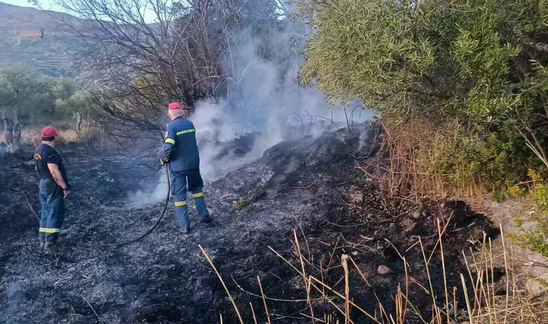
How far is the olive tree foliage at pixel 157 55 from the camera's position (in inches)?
387

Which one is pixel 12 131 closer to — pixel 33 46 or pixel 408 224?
pixel 408 224

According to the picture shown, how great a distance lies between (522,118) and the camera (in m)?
4.34

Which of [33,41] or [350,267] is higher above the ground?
[33,41]

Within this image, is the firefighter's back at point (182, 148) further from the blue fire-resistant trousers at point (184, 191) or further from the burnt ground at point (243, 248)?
the burnt ground at point (243, 248)

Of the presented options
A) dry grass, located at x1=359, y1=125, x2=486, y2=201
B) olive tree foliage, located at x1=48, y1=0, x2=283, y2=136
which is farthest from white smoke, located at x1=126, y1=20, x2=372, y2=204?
dry grass, located at x1=359, y1=125, x2=486, y2=201

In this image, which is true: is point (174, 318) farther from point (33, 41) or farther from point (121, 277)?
point (33, 41)

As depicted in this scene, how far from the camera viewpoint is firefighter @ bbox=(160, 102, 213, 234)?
6219mm

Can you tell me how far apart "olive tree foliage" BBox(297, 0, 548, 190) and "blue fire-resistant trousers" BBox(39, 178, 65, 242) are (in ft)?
12.3

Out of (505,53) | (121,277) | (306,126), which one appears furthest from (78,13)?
(505,53)

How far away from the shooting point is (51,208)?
Result: 6059 mm

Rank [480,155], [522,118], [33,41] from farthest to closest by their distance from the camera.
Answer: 1. [33,41]
2. [480,155]
3. [522,118]

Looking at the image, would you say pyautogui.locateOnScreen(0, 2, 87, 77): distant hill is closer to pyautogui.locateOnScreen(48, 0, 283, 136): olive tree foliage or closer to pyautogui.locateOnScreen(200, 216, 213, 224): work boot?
pyautogui.locateOnScreen(48, 0, 283, 136): olive tree foliage

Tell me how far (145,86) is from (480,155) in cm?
756

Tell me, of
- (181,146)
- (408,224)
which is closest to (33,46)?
(181,146)
